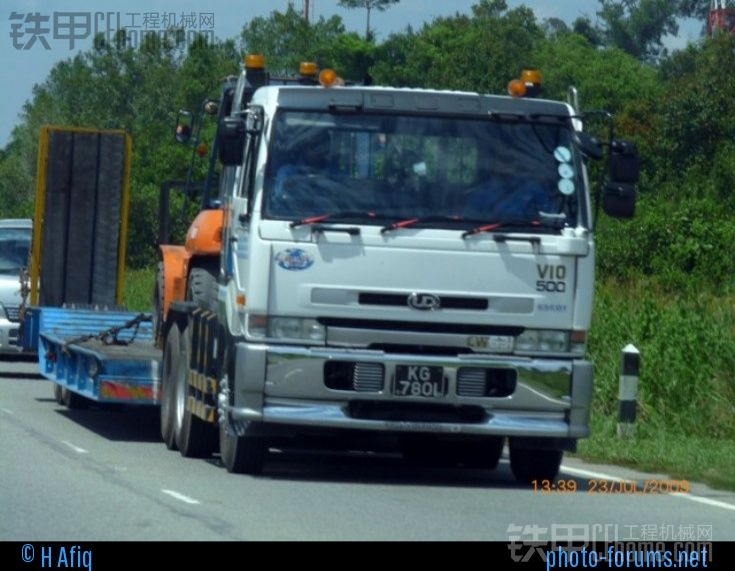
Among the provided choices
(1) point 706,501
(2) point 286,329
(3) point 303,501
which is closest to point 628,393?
(1) point 706,501

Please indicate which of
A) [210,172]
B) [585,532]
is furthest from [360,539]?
[210,172]

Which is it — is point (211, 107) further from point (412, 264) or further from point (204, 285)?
point (412, 264)

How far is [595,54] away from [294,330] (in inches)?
2974

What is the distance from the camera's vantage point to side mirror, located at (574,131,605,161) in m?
12.1

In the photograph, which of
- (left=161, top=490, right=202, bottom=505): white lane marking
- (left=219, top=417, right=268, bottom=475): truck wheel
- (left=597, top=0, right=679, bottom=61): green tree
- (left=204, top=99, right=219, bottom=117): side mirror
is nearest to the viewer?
(left=161, top=490, right=202, bottom=505): white lane marking

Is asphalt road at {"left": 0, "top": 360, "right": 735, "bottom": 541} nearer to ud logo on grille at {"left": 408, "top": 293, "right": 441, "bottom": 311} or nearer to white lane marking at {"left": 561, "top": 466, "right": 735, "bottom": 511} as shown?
white lane marking at {"left": 561, "top": 466, "right": 735, "bottom": 511}

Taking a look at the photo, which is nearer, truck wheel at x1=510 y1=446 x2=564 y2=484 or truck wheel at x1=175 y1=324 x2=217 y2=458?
truck wheel at x1=510 y1=446 x2=564 y2=484

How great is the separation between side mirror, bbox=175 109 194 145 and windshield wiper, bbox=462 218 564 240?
470 centimetres

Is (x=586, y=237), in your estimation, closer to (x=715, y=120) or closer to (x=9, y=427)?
(x=9, y=427)

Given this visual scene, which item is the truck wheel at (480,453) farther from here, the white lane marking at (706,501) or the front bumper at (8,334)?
the front bumper at (8,334)

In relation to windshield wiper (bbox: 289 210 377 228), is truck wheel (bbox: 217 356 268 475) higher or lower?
lower

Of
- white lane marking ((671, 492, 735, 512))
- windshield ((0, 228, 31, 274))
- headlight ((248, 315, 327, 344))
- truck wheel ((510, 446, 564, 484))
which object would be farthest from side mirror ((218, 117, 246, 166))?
windshield ((0, 228, 31, 274))

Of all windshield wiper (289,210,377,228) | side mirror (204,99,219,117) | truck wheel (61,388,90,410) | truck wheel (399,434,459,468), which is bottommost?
truck wheel (61,388,90,410)

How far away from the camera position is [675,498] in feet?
39.9
